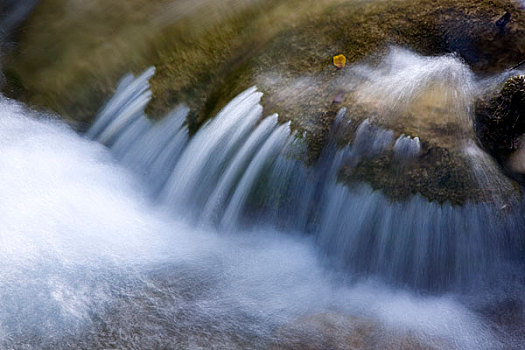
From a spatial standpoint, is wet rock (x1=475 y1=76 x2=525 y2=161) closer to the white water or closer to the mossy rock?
the mossy rock

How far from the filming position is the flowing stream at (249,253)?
3.99 m

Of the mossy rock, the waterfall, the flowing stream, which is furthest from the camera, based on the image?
the mossy rock

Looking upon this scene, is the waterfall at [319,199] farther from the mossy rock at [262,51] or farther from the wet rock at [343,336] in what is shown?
the wet rock at [343,336]

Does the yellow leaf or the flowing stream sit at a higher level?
the yellow leaf

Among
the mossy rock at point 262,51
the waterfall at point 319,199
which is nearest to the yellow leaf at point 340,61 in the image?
the mossy rock at point 262,51

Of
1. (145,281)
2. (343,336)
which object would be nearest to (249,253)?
(145,281)

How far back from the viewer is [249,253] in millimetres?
4676

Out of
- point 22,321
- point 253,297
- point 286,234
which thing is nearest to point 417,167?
point 286,234

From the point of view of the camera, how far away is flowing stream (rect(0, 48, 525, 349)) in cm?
399

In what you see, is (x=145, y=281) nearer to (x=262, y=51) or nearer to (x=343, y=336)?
(x=343, y=336)

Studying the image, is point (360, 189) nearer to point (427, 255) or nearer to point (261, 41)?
point (427, 255)

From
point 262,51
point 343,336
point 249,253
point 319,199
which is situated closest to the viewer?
point 343,336

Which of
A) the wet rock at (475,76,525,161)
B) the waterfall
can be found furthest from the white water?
the wet rock at (475,76,525,161)

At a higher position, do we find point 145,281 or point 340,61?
point 340,61
